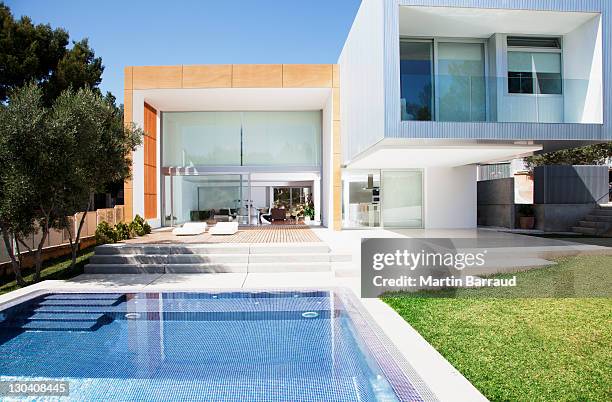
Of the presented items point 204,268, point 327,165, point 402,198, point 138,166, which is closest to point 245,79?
point 327,165

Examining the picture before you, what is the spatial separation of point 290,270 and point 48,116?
20.4ft

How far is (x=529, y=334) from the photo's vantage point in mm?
6000

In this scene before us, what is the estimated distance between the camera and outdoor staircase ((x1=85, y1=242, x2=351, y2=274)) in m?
10.7

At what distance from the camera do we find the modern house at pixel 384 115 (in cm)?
1145

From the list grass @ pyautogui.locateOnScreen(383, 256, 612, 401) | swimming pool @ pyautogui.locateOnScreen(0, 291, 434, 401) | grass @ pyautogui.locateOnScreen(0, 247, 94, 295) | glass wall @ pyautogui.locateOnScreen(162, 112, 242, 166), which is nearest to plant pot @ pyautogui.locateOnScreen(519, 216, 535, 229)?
grass @ pyautogui.locateOnScreen(383, 256, 612, 401)

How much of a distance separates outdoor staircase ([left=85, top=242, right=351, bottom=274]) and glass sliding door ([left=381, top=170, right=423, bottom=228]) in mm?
7312

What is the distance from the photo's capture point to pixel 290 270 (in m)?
10.7

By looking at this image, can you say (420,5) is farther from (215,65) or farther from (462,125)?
(215,65)

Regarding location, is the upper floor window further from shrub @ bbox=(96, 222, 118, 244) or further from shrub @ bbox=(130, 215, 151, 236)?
shrub @ bbox=(130, 215, 151, 236)

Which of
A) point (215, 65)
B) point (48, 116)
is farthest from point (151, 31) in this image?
point (48, 116)

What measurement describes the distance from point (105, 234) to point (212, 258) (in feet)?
12.6

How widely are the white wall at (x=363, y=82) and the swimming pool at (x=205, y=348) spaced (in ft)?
18.9

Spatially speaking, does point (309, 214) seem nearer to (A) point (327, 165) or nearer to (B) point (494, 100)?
(A) point (327, 165)

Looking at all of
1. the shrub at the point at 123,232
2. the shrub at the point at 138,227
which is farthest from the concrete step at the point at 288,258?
the shrub at the point at 138,227
